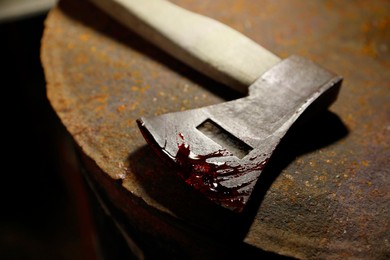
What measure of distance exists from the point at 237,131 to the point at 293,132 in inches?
7.1

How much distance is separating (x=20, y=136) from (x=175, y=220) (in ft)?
6.48

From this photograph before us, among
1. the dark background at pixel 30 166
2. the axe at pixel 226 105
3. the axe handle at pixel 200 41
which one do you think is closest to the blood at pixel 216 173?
the axe at pixel 226 105

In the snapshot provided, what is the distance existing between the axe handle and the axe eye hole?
0.19 metres

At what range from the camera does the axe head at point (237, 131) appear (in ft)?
2.78

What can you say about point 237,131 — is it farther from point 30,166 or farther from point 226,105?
point 30,166

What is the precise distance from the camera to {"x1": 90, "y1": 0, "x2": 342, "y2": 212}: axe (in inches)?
33.8

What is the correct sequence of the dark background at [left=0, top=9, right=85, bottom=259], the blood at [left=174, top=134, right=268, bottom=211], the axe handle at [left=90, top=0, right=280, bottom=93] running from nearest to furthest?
the blood at [left=174, top=134, right=268, bottom=211]
the axe handle at [left=90, top=0, right=280, bottom=93]
the dark background at [left=0, top=9, right=85, bottom=259]

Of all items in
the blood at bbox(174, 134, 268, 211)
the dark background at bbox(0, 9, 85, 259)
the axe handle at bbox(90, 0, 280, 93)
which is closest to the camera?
the blood at bbox(174, 134, 268, 211)

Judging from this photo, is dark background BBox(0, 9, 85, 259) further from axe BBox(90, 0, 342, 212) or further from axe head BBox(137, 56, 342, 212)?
Result: axe head BBox(137, 56, 342, 212)

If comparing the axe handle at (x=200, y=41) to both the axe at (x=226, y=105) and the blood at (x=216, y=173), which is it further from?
the blood at (x=216, y=173)

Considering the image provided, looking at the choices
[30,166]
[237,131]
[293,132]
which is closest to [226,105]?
[237,131]

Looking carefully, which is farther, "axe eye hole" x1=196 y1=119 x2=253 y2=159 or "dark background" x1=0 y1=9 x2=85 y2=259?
"dark background" x1=0 y1=9 x2=85 y2=259

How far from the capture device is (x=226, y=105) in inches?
38.3

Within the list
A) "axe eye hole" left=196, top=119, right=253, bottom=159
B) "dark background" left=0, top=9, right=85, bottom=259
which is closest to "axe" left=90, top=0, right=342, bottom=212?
"axe eye hole" left=196, top=119, right=253, bottom=159
